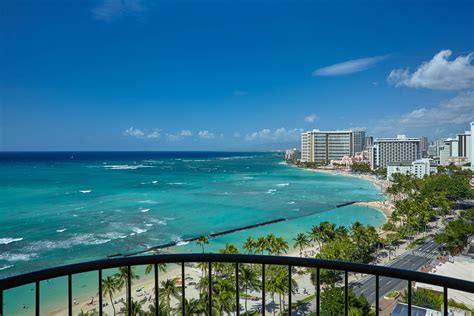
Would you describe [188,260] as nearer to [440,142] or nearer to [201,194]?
[201,194]

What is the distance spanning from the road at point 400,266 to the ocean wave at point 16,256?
65.2 ft

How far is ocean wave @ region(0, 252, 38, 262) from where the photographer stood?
2069 centimetres

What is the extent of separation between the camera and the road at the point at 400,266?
1586 centimetres

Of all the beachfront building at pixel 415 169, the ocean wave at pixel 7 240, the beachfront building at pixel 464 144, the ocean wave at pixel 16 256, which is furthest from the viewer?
the beachfront building at pixel 464 144

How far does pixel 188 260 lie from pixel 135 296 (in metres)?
17.4

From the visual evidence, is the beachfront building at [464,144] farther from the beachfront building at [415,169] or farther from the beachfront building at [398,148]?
the beachfront building at [415,169]

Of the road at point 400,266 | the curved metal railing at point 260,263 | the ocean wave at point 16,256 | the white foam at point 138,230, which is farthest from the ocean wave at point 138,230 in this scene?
the curved metal railing at point 260,263

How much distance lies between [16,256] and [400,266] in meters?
24.5

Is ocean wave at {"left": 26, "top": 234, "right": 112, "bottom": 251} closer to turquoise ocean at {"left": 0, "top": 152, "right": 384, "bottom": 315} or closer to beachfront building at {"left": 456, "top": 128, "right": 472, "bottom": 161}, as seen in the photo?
A: turquoise ocean at {"left": 0, "top": 152, "right": 384, "bottom": 315}

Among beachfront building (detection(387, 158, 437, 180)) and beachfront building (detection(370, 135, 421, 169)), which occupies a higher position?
beachfront building (detection(370, 135, 421, 169))

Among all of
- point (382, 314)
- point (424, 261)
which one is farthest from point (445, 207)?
point (382, 314)

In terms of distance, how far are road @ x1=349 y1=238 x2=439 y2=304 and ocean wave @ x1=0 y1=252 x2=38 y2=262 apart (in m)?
19.9

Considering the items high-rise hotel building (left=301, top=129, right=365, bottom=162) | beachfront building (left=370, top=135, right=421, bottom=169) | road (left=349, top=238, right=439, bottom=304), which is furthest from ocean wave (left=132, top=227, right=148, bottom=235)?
high-rise hotel building (left=301, top=129, right=365, bottom=162)

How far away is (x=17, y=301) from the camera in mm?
16219
